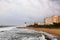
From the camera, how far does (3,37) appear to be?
298 cm

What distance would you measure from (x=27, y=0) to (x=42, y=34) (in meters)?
0.68

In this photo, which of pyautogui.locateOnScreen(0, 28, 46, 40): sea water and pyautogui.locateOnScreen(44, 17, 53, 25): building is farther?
pyautogui.locateOnScreen(44, 17, 53, 25): building

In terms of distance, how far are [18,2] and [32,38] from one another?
0.70 metres

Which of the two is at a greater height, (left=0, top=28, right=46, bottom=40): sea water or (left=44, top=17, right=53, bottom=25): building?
(left=44, top=17, right=53, bottom=25): building

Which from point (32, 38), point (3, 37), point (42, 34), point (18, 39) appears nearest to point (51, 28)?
point (42, 34)

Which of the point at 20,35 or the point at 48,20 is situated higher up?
the point at 48,20

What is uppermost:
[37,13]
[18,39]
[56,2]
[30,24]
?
[56,2]

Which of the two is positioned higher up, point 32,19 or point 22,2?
point 22,2

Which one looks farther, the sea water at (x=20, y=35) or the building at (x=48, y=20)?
the building at (x=48, y=20)

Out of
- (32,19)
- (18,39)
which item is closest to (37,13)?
(32,19)

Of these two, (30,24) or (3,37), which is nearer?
(3,37)

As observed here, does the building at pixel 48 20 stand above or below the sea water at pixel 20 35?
above

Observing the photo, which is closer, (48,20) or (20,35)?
(20,35)

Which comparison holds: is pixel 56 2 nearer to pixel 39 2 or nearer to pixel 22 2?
pixel 39 2
